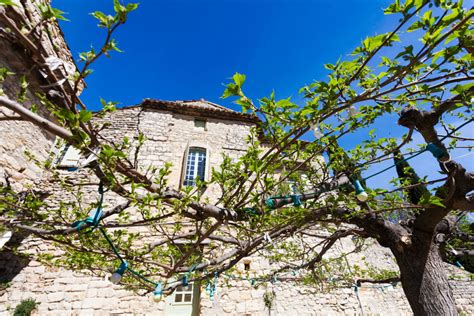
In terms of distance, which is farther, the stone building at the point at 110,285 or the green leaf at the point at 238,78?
the stone building at the point at 110,285

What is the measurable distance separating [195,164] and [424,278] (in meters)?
6.75

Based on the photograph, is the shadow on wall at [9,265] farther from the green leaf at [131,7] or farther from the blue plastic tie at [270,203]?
the green leaf at [131,7]

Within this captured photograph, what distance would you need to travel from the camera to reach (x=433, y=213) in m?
2.30

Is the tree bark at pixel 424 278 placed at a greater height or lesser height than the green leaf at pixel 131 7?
lesser

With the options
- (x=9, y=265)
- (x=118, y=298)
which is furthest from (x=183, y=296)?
(x=9, y=265)

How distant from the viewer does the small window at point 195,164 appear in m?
7.82

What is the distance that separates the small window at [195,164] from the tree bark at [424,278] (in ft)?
19.8

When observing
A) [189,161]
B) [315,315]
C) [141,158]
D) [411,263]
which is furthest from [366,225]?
[141,158]

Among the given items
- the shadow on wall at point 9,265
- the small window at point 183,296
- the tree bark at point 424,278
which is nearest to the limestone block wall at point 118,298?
the shadow on wall at point 9,265

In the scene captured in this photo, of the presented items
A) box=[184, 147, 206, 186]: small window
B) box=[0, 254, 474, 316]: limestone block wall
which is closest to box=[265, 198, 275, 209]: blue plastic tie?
box=[0, 254, 474, 316]: limestone block wall

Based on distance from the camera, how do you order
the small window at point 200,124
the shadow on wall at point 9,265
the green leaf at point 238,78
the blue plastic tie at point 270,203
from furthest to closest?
the small window at point 200,124, the shadow on wall at point 9,265, the blue plastic tie at point 270,203, the green leaf at point 238,78

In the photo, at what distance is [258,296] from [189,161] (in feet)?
15.2

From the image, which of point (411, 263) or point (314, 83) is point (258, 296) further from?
point (314, 83)

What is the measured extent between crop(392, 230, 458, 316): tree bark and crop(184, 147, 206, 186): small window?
6.03 m
